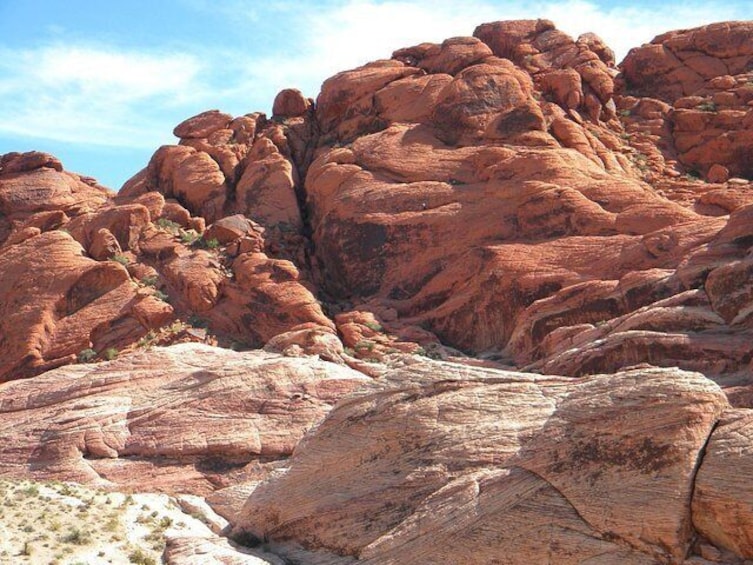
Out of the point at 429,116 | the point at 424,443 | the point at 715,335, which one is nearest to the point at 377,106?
the point at 429,116

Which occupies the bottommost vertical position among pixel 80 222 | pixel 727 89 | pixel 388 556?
pixel 388 556

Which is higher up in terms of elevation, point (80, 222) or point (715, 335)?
point (80, 222)

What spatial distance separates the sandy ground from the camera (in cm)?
1922

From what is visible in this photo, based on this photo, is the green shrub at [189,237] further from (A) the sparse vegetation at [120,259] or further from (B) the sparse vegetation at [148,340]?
(B) the sparse vegetation at [148,340]

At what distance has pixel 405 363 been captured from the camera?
21234mm

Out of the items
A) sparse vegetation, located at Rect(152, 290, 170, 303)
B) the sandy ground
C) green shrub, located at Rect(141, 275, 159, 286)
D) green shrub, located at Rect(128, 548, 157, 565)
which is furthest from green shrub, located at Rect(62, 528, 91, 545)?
green shrub, located at Rect(141, 275, 159, 286)

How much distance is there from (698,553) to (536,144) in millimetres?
30320

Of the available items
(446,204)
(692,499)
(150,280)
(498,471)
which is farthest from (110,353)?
(692,499)

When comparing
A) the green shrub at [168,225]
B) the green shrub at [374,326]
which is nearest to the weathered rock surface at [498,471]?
the green shrub at [374,326]

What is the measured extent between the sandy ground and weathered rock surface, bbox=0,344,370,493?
1550mm

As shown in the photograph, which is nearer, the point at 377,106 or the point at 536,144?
the point at 536,144

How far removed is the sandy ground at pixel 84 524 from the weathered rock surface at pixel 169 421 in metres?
1.55

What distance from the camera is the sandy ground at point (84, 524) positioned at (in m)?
19.2

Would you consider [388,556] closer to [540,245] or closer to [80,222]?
[540,245]
